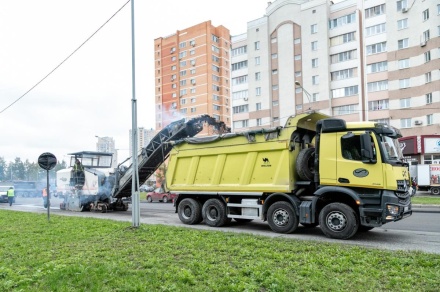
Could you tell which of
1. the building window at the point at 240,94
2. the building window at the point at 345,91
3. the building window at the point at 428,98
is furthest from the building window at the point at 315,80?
the building window at the point at 428,98

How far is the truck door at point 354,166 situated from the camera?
854 centimetres

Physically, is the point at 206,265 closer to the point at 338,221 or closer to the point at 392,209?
the point at 338,221

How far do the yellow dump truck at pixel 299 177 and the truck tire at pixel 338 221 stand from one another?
2 cm

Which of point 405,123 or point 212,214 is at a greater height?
point 405,123

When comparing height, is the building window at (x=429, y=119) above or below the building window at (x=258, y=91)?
below

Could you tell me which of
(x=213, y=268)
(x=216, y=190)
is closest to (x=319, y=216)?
(x=216, y=190)

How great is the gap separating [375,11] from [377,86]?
888 cm

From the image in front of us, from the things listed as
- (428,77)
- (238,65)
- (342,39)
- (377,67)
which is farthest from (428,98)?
(238,65)

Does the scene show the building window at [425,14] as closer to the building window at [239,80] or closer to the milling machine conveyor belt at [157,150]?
the building window at [239,80]

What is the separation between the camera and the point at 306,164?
9.93 meters

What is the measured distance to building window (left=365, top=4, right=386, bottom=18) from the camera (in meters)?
43.2

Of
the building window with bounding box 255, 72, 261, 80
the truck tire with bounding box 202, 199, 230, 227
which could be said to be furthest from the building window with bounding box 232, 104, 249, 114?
the truck tire with bounding box 202, 199, 230, 227

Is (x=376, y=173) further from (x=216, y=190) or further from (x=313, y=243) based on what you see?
(x=216, y=190)

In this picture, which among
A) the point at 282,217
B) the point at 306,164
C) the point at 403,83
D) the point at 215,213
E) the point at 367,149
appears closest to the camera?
the point at 367,149
